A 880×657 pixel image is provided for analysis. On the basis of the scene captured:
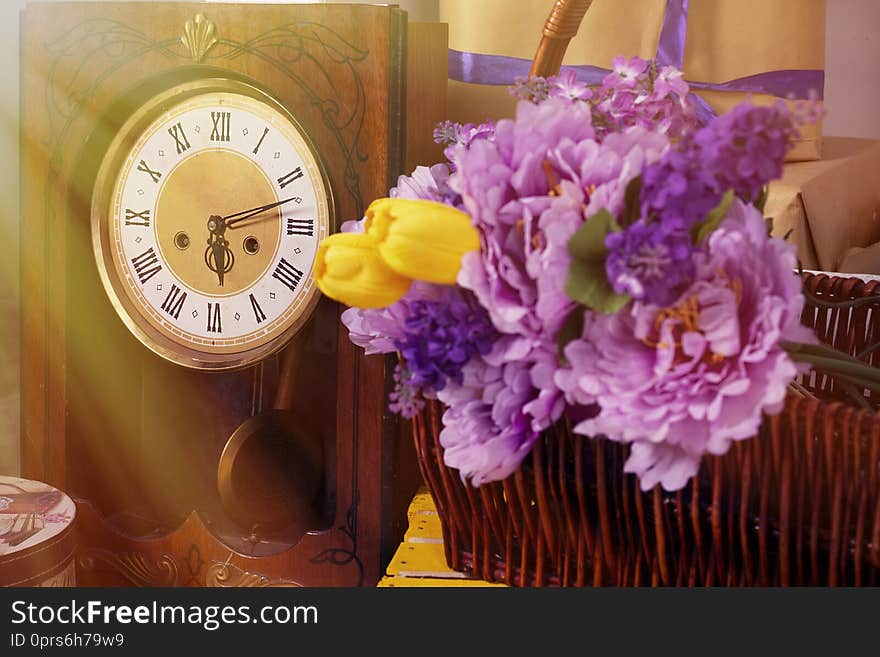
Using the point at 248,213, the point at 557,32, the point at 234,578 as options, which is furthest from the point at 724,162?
the point at 234,578

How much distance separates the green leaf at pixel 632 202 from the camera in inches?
20.4

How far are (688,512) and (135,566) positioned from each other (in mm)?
554

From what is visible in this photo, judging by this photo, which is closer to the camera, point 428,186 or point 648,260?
point 648,260

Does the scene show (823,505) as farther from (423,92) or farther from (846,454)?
(423,92)

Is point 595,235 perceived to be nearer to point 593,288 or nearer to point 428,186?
point 593,288

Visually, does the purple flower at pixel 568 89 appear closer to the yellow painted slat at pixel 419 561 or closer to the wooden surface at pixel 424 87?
the wooden surface at pixel 424 87

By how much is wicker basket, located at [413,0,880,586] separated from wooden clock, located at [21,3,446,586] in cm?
15

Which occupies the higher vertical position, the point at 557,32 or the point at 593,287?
the point at 557,32

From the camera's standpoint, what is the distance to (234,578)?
86 cm

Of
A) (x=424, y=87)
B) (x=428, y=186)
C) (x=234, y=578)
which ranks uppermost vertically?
(x=424, y=87)

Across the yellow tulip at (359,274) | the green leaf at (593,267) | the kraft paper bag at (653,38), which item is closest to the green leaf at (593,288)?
the green leaf at (593,267)

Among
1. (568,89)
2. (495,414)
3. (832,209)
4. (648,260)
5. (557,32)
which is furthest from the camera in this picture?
(832,209)

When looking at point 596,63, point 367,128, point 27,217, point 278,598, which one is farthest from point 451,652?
point 596,63

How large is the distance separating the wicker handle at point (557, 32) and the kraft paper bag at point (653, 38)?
21cm
